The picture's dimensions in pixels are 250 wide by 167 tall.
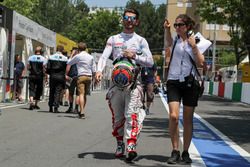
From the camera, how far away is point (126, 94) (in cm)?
705

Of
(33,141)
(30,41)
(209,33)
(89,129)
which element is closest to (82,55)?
(89,129)

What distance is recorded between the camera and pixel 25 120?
39.3ft

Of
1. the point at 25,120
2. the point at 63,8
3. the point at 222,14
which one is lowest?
the point at 25,120

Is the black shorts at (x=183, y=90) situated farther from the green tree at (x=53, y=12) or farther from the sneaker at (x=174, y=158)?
the green tree at (x=53, y=12)

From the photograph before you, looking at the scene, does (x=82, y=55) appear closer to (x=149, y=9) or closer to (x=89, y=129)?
(x=89, y=129)

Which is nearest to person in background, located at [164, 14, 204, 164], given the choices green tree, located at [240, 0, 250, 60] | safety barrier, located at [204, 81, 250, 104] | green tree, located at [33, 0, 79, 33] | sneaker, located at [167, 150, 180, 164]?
sneaker, located at [167, 150, 180, 164]

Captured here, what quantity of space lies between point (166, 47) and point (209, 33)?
82.9m

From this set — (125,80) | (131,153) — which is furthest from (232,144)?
(125,80)

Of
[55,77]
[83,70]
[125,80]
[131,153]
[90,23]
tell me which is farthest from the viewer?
[90,23]

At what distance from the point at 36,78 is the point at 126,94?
9.05 meters

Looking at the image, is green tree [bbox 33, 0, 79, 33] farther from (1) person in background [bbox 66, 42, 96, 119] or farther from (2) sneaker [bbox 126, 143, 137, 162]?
(2) sneaker [bbox 126, 143, 137, 162]

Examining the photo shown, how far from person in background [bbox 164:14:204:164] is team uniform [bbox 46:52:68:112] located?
8.05m

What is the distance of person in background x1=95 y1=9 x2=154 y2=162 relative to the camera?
22.6 feet

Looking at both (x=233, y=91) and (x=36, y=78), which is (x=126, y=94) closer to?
(x=36, y=78)
